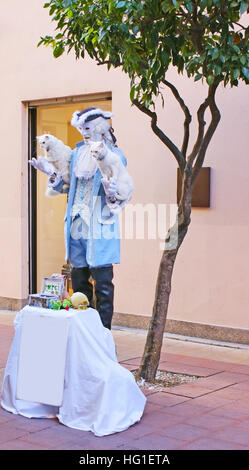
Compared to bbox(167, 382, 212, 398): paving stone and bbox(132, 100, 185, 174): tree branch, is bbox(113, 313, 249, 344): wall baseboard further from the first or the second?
bbox(132, 100, 185, 174): tree branch

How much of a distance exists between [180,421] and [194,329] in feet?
9.08

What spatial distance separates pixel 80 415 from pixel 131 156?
3.89 metres

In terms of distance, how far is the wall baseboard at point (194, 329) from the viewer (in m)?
7.28

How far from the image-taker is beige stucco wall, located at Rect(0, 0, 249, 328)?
7262mm

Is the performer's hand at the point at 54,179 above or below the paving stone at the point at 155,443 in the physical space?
above

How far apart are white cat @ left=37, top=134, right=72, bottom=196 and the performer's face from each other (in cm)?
26

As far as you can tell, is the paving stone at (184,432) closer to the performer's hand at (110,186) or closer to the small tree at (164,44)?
the small tree at (164,44)

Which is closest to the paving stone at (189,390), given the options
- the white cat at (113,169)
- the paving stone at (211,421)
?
the paving stone at (211,421)

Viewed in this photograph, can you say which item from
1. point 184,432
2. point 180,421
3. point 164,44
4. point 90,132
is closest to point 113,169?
point 90,132

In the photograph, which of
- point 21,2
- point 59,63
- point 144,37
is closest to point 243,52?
point 144,37

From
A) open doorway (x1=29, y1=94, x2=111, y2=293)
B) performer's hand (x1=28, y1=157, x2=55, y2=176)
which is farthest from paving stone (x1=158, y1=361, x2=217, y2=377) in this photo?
open doorway (x1=29, y1=94, x2=111, y2=293)

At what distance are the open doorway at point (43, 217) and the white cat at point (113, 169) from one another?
340cm

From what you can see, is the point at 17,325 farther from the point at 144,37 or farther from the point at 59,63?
the point at 59,63

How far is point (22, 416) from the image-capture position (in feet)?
16.3
